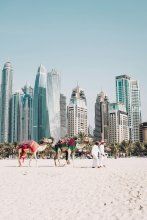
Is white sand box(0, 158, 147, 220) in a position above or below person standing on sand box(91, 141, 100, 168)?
below

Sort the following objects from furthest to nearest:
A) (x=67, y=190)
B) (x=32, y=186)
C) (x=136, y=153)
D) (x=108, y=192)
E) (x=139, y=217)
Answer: (x=136, y=153), (x=32, y=186), (x=67, y=190), (x=108, y=192), (x=139, y=217)

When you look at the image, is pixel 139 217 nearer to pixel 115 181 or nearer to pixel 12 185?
pixel 115 181

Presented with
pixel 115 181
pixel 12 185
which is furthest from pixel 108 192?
pixel 12 185

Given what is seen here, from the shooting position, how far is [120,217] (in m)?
7.97

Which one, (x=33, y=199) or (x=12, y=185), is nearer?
(x=33, y=199)

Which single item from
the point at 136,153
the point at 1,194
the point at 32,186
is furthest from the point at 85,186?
the point at 136,153

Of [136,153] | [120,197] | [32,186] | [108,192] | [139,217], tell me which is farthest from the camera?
[136,153]

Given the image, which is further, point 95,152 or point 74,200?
point 95,152

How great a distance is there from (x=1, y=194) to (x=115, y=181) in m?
4.91

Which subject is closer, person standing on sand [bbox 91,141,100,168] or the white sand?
the white sand

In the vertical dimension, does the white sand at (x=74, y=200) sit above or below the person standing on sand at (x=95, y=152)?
below

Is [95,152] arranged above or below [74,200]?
above

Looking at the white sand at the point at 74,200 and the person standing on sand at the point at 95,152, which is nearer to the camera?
the white sand at the point at 74,200

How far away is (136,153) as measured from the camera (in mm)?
137500
